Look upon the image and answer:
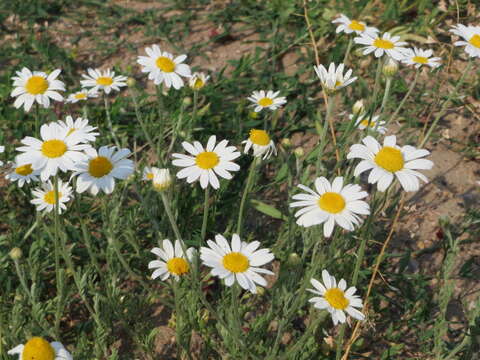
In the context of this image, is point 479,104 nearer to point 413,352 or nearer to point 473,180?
point 473,180

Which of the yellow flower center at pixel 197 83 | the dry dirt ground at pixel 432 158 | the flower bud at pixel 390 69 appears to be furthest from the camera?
the dry dirt ground at pixel 432 158

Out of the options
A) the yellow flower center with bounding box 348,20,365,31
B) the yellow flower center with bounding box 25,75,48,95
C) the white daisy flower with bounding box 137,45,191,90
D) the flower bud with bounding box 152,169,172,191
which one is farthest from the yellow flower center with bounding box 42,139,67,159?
Answer: the yellow flower center with bounding box 348,20,365,31

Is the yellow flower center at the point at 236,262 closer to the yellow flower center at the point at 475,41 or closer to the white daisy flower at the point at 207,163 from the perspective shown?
the white daisy flower at the point at 207,163

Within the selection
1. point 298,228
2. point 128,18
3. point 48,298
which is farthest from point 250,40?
point 48,298

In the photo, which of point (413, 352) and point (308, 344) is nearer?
point (308, 344)

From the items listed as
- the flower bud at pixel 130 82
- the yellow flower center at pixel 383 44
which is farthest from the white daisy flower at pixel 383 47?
the flower bud at pixel 130 82

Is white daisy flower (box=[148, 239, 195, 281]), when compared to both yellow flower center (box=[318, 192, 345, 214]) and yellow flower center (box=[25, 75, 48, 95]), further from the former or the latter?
yellow flower center (box=[25, 75, 48, 95])
